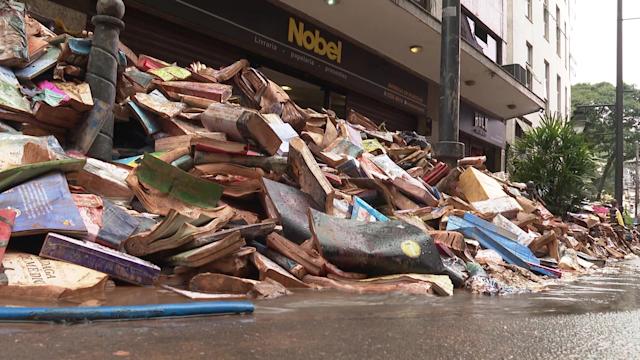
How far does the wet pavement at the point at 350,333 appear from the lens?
5.44 feet

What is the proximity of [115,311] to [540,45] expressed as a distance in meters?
24.8

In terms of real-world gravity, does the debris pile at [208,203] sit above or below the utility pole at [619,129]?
below

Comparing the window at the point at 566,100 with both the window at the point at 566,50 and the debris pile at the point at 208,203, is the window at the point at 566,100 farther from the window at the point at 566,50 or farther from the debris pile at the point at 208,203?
the debris pile at the point at 208,203

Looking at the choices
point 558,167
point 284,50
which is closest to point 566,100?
point 558,167

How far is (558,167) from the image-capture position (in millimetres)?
11383

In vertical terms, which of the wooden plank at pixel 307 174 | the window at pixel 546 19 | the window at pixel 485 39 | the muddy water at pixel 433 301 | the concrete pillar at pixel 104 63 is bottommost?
the muddy water at pixel 433 301

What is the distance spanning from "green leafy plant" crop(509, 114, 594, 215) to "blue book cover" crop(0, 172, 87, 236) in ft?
34.2

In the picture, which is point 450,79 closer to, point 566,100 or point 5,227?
point 5,227

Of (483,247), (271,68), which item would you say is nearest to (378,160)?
(483,247)

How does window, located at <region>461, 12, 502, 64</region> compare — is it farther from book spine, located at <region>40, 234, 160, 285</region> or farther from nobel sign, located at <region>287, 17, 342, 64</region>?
book spine, located at <region>40, 234, 160, 285</region>

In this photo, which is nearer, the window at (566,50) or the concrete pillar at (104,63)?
the concrete pillar at (104,63)

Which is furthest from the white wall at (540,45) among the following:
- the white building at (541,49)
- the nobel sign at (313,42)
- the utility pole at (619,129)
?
the nobel sign at (313,42)

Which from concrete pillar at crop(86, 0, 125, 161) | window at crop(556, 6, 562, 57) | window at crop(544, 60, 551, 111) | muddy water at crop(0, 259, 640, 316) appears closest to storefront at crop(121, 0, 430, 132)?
concrete pillar at crop(86, 0, 125, 161)

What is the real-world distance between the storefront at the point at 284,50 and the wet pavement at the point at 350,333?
18.3ft
